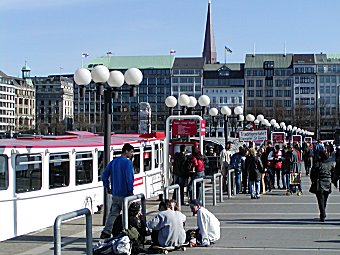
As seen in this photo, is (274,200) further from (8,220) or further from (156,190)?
(8,220)

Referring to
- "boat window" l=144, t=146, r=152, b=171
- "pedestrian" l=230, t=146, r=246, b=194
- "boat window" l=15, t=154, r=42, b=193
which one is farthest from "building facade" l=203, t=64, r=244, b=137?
"boat window" l=15, t=154, r=42, b=193

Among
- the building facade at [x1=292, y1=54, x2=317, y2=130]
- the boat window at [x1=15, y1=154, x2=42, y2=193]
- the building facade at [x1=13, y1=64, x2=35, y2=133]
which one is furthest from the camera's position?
the building facade at [x1=13, y1=64, x2=35, y2=133]

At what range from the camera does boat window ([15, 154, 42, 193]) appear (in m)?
16.1

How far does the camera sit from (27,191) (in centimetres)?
1648

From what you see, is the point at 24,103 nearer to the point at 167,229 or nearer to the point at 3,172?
the point at 3,172

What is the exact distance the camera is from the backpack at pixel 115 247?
11438 millimetres

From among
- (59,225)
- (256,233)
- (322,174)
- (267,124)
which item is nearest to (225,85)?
(267,124)

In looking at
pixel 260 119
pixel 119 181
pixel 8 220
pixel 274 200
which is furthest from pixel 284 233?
pixel 260 119

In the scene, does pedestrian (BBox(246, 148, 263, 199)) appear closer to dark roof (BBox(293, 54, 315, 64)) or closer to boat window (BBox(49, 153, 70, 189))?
boat window (BBox(49, 153, 70, 189))

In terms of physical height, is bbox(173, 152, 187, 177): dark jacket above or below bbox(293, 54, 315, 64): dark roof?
below

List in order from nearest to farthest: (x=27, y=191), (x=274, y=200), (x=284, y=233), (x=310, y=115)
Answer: (x=284, y=233) < (x=27, y=191) < (x=274, y=200) < (x=310, y=115)

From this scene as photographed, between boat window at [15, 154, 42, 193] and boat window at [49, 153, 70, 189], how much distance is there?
2.35 ft

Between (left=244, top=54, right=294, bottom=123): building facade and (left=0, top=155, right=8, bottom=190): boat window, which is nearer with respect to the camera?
(left=0, top=155, right=8, bottom=190): boat window

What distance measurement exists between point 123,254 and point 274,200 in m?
12.0
